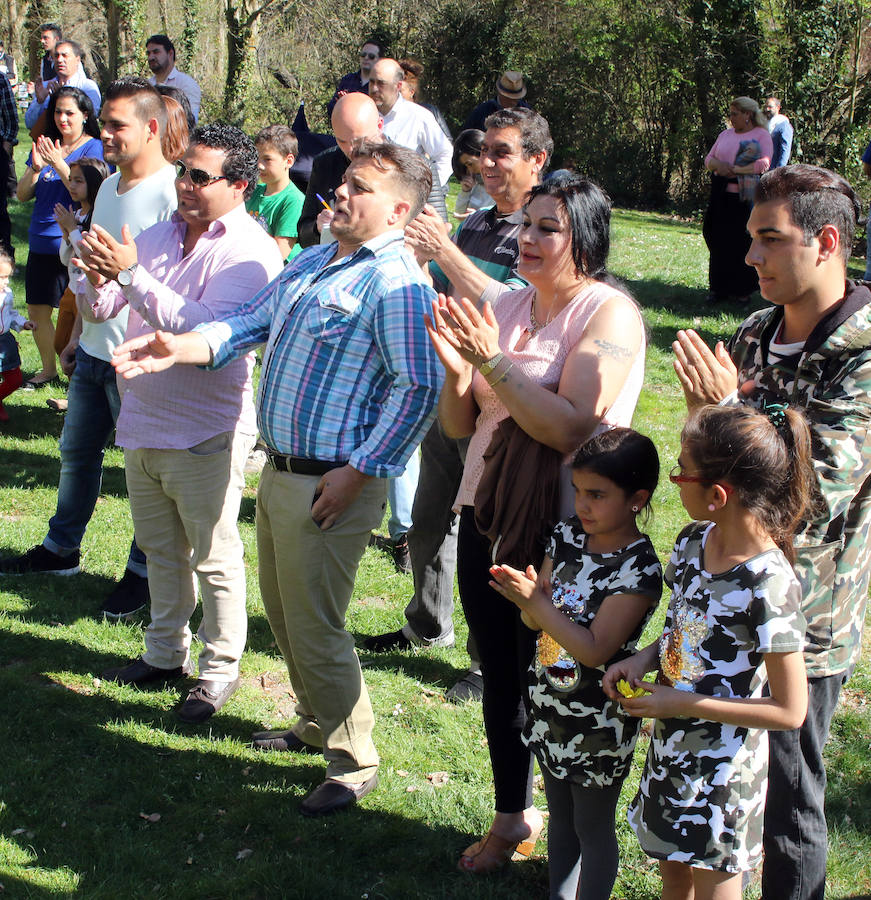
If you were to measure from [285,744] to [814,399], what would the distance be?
Answer: 2402 millimetres

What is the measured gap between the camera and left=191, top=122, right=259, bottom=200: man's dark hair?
3.81 meters

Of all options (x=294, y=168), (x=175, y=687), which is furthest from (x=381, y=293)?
(x=294, y=168)

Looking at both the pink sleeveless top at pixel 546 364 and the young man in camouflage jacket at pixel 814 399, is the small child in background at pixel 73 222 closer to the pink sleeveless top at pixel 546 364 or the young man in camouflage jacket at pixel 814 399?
the pink sleeveless top at pixel 546 364

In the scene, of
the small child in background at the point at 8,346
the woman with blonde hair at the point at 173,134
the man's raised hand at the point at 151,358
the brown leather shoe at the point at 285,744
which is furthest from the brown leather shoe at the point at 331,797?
the small child in background at the point at 8,346

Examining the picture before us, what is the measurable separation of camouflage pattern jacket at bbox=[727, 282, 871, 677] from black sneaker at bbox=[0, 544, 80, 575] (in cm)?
379

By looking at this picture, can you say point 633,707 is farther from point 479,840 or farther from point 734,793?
point 479,840

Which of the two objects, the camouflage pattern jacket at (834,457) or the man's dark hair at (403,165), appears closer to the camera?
the camouflage pattern jacket at (834,457)

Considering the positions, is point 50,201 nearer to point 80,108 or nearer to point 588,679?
point 80,108

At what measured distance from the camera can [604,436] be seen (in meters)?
2.63

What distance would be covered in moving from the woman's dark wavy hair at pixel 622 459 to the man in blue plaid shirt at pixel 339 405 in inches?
28.2

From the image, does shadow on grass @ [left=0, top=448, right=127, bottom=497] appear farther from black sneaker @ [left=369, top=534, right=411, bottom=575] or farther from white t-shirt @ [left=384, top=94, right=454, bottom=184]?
white t-shirt @ [left=384, top=94, right=454, bottom=184]

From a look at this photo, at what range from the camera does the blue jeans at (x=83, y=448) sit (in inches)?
190

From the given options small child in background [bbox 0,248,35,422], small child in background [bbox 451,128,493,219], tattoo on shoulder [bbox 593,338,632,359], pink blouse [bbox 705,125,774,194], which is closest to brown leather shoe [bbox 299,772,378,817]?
tattoo on shoulder [bbox 593,338,632,359]

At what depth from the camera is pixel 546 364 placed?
2.86 meters
